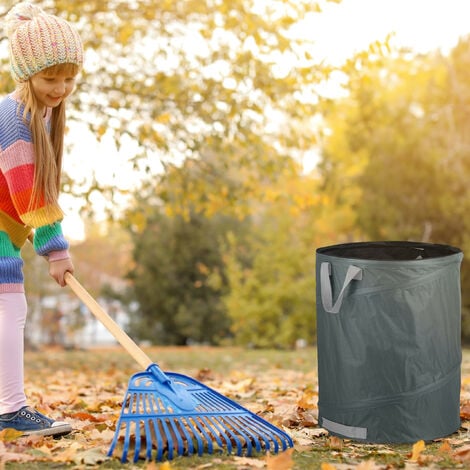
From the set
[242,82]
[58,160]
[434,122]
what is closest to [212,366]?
[242,82]

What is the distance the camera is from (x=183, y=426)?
2.71 metres

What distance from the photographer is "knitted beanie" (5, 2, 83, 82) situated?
3027mm

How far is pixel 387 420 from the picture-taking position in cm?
298

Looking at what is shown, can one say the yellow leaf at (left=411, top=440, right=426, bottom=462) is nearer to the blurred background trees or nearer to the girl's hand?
the girl's hand

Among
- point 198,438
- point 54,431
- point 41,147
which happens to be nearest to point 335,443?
point 198,438

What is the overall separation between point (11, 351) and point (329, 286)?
1.36 meters

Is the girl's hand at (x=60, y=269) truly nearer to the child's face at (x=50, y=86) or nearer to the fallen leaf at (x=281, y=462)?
the child's face at (x=50, y=86)

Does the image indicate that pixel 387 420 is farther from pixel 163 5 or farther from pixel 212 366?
pixel 163 5

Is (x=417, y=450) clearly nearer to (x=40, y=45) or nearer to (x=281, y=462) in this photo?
(x=281, y=462)

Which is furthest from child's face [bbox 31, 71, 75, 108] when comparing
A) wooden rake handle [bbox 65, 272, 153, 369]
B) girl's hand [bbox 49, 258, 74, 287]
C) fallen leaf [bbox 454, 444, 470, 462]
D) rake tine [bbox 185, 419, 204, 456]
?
fallen leaf [bbox 454, 444, 470, 462]

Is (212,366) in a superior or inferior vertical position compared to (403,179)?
inferior

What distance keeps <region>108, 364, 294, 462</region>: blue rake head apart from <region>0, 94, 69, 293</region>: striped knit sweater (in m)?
0.70

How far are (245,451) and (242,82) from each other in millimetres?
4873

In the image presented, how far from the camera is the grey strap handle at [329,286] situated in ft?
9.61
